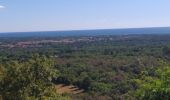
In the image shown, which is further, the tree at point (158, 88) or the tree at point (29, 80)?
the tree at point (29, 80)

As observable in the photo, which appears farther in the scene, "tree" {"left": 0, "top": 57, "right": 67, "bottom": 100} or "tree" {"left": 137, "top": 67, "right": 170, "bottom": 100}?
"tree" {"left": 0, "top": 57, "right": 67, "bottom": 100}

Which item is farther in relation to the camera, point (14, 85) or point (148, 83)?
point (14, 85)

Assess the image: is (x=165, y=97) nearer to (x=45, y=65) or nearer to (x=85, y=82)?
(x=45, y=65)

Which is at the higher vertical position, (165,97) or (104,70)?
(165,97)

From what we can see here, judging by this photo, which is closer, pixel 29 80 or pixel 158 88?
pixel 158 88

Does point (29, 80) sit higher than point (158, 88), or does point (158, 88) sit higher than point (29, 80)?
point (158, 88)

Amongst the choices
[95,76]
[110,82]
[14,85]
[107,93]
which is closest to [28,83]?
[14,85]

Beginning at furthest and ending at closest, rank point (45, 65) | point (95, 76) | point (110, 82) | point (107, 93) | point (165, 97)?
point (95, 76), point (110, 82), point (107, 93), point (45, 65), point (165, 97)

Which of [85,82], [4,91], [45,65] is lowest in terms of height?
[85,82]

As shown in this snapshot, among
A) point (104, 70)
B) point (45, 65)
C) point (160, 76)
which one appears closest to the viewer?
point (160, 76)

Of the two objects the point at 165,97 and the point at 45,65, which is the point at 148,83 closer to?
the point at 165,97

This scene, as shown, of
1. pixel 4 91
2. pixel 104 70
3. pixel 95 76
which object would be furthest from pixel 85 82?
pixel 4 91
